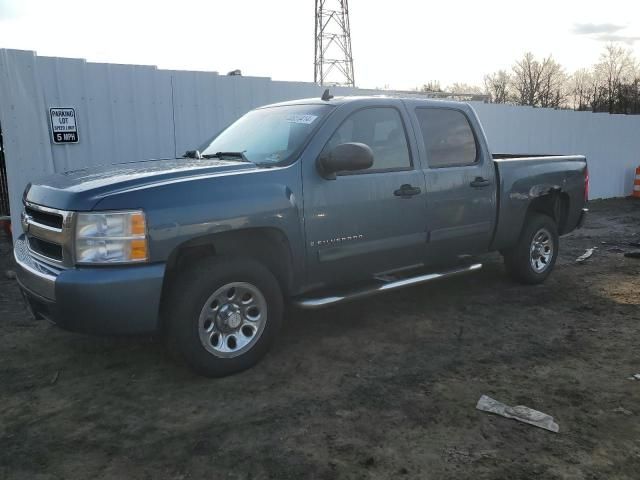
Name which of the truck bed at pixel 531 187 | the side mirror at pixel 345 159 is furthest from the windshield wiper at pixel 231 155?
the truck bed at pixel 531 187

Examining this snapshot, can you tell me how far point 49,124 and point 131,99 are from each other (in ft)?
3.66

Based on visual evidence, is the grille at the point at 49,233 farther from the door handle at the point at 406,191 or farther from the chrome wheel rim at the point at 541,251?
the chrome wheel rim at the point at 541,251

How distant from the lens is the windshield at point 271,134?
4059 mm

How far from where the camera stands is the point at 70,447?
113 inches

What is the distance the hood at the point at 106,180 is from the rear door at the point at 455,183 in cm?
174

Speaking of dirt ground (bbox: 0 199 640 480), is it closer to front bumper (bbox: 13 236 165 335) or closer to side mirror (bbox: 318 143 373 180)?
front bumper (bbox: 13 236 165 335)

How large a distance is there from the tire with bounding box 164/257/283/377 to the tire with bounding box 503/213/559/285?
3.19m

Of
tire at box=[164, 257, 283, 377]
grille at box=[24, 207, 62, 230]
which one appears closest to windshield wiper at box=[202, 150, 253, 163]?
tire at box=[164, 257, 283, 377]

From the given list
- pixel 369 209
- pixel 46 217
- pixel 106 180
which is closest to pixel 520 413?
pixel 369 209

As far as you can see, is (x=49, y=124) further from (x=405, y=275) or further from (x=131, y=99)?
(x=405, y=275)

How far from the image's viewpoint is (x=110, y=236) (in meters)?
3.13

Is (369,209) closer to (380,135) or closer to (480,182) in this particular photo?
(380,135)

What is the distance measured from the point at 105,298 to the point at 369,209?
2077mm

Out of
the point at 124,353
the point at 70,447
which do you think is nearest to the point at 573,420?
the point at 70,447
